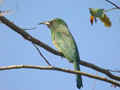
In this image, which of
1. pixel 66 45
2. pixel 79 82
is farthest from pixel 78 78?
pixel 66 45

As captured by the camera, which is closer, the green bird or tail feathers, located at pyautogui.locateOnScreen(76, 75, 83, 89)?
tail feathers, located at pyautogui.locateOnScreen(76, 75, 83, 89)

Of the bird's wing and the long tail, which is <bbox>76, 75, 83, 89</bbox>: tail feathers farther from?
the bird's wing

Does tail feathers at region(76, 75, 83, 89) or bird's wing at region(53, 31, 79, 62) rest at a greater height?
bird's wing at region(53, 31, 79, 62)

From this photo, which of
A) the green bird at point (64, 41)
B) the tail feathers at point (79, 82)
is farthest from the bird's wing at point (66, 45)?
the tail feathers at point (79, 82)

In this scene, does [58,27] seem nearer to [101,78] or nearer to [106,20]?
[106,20]

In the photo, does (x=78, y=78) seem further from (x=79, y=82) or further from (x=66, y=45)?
(x=66, y=45)

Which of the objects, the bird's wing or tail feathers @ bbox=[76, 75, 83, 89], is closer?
tail feathers @ bbox=[76, 75, 83, 89]

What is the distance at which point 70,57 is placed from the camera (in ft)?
4.22

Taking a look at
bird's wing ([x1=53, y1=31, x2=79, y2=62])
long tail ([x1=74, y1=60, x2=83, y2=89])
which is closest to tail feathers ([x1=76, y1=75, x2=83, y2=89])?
long tail ([x1=74, y1=60, x2=83, y2=89])

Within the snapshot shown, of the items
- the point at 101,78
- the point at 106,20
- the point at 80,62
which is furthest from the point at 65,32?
the point at 101,78

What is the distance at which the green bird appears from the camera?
50.6 inches

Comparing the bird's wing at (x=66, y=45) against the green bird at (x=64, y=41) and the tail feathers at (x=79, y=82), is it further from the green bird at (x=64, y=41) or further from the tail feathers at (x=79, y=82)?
the tail feathers at (x=79, y=82)

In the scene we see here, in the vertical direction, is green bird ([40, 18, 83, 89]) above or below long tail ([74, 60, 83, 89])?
above

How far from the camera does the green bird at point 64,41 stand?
1.29 meters
